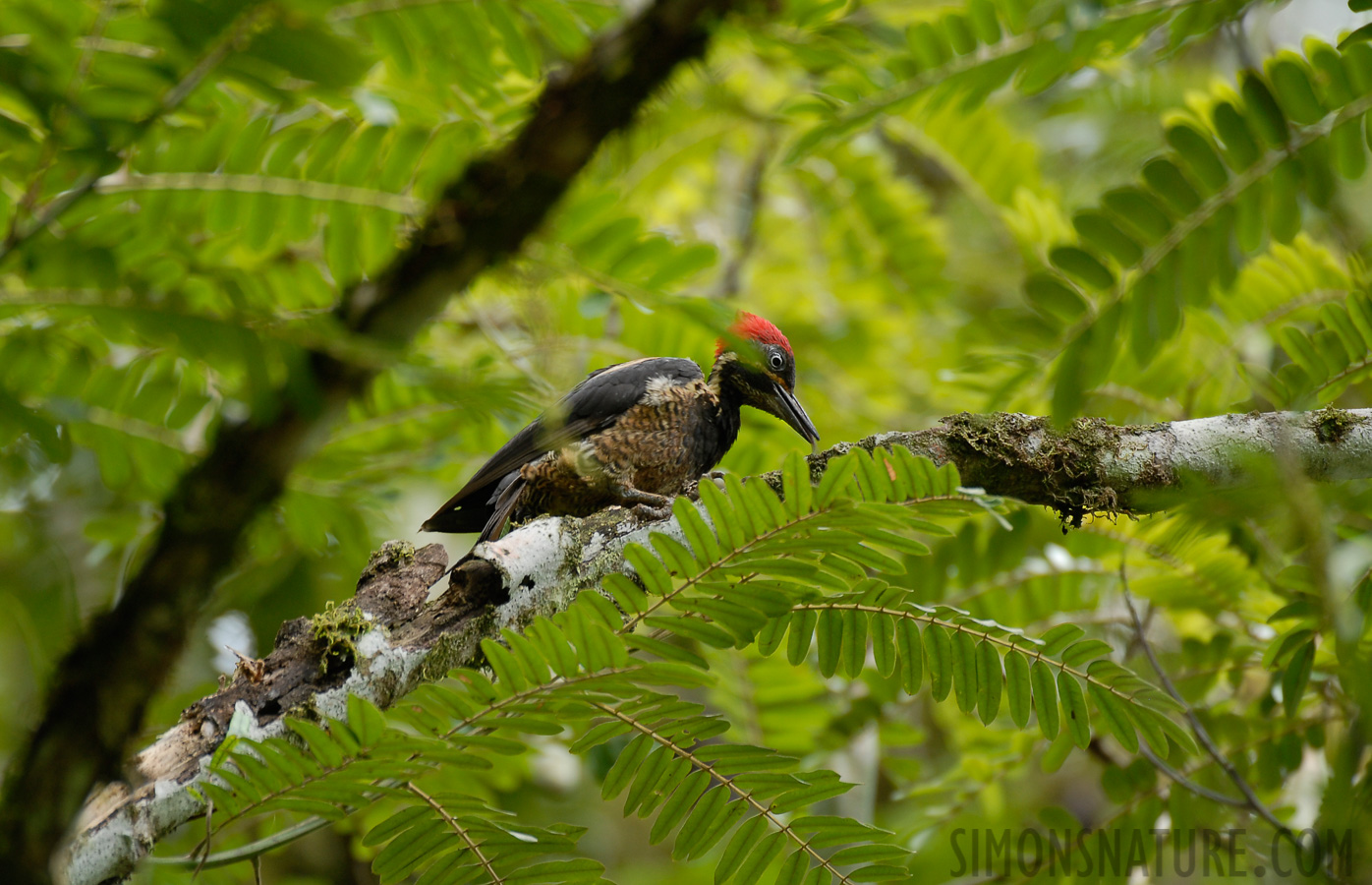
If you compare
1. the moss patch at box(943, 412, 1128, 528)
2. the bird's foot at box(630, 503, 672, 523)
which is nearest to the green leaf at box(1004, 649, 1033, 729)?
the moss patch at box(943, 412, 1128, 528)

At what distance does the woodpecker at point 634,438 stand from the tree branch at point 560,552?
0.97 metres

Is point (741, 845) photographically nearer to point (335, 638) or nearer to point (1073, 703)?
point (1073, 703)

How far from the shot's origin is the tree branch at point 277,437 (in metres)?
1.06

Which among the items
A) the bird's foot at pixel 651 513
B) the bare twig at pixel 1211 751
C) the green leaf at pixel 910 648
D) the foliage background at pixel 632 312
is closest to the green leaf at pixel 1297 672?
the foliage background at pixel 632 312

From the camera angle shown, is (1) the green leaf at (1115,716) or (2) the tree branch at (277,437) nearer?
(2) the tree branch at (277,437)

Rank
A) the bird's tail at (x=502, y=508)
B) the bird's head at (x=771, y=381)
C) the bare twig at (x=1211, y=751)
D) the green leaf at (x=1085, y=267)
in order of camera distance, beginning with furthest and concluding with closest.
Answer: the bird's head at (x=771, y=381) → the bird's tail at (x=502, y=508) → the bare twig at (x=1211, y=751) → the green leaf at (x=1085, y=267)

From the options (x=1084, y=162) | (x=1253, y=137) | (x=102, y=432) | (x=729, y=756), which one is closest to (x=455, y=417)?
(x=102, y=432)

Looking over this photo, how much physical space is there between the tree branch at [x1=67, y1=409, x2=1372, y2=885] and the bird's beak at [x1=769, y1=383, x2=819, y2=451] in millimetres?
1353

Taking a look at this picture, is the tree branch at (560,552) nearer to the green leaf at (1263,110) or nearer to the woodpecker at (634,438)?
the green leaf at (1263,110)

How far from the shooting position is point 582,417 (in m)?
4.16

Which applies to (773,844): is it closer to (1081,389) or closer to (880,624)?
(880,624)

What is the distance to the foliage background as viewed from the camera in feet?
6.10

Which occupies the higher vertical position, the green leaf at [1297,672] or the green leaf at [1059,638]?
the green leaf at [1297,672]

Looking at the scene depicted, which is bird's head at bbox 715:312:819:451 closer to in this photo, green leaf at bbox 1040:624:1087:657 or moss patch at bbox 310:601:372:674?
green leaf at bbox 1040:624:1087:657
